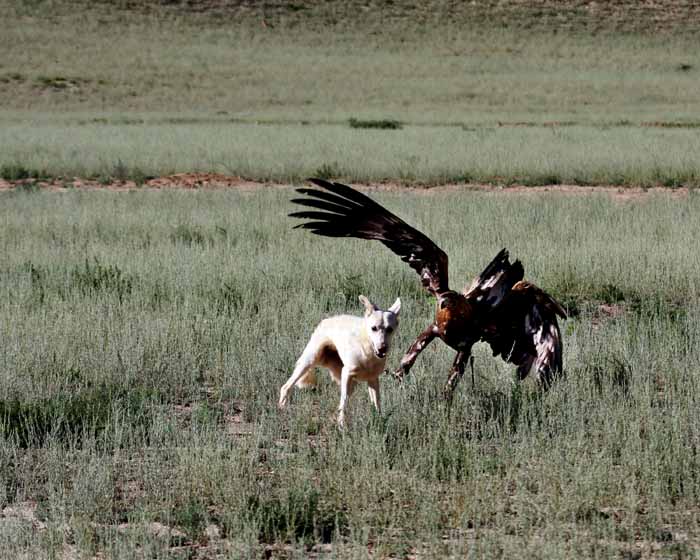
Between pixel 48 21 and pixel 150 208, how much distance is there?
2020 inches

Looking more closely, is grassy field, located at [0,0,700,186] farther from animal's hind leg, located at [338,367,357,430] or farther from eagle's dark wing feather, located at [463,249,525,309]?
animal's hind leg, located at [338,367,357,430]

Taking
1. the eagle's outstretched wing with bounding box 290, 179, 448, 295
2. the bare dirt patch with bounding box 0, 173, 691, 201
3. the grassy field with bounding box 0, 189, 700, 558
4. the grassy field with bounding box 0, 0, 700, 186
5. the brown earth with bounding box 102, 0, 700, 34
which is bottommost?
the grassy field with bounding box 0, 189, 700, 558

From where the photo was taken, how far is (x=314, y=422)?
6973mm

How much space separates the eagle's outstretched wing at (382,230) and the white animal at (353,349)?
278mm

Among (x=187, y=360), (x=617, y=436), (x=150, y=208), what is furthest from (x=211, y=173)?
(x=617, y=436)

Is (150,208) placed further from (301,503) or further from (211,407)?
(301,503)

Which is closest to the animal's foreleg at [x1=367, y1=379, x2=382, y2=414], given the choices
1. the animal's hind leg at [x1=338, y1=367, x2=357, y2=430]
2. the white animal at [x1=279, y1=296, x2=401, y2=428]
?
the white animal at [x1=279, y1=296, x2=401, y2=428]

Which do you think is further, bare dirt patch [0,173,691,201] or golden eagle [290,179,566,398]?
bare dirt patch [0,173,691,201]

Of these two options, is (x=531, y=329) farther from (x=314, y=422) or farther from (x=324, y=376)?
(x=324, y=376)

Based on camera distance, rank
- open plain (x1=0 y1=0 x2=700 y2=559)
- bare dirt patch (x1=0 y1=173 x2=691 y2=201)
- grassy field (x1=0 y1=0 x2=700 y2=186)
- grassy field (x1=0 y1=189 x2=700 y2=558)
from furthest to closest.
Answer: grassy field (x1=0 y1=0 x2=700 y2=186) < bare dirt patch (x1=0 y1=173 x2=691 y2=201) < open plain (x1=0 y1=0 x2=700 y2=559) < grassy field (x1=0 y1=189 x2=700 y2=558)

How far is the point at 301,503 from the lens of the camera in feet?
17.6

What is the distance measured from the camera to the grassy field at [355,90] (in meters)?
23.6

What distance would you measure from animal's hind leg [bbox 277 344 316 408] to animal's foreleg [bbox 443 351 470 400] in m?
0.85

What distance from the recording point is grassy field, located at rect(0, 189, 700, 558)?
17.1 ft
